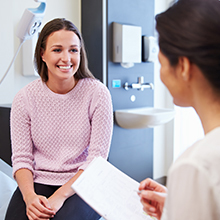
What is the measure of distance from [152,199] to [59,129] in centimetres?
72

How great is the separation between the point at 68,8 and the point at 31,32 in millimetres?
974

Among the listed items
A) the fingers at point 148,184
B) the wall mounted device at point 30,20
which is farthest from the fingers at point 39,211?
the wall mounted device at point 30,20

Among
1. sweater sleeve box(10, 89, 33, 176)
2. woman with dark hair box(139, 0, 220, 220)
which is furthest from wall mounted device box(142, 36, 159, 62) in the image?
woman with dark hair box(139, 0, 220, 220)

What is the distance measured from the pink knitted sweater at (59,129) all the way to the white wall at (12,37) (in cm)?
70

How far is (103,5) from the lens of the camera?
2309 millimetres

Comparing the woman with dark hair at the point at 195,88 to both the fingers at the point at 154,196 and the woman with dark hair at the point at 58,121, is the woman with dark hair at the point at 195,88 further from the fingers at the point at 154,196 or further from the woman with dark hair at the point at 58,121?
the woman with dark hair at the point at 58,121

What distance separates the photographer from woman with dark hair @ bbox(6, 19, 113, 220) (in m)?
1.37

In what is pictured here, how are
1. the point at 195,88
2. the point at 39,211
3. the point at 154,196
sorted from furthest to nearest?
the point at 39,211, the point at 154,196, the point at 195,88

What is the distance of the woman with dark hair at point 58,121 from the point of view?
1.37m

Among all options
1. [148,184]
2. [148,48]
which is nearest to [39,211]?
[148,184]

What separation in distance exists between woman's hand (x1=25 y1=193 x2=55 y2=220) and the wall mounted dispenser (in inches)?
53.9

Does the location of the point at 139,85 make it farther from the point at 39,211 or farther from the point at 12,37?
the point at 39,211

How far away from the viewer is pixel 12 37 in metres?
2.05

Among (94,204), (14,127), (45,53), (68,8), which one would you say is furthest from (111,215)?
(68,8)
